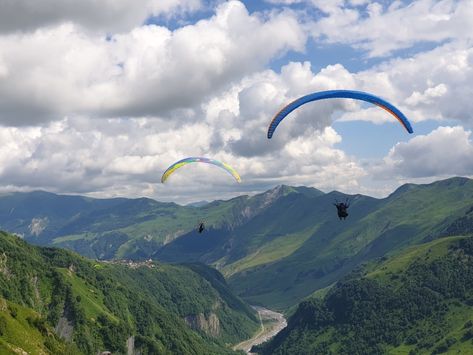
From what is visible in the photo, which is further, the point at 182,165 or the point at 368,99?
the point at 182,165

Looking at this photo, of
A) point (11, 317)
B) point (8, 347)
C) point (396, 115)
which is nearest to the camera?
point (396, 115)

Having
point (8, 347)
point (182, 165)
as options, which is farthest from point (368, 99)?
point (8, 347)

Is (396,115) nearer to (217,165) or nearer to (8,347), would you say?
(217,165)

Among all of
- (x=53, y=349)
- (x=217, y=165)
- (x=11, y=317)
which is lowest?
(x=53, y=349)

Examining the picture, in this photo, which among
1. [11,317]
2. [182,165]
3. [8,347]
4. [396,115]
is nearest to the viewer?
[396,115]

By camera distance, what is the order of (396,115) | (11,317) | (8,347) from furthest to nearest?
(11,317) → (8,347) → (396,115)

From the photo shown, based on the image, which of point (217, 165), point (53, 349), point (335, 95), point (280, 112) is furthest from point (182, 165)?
point (53, 349)

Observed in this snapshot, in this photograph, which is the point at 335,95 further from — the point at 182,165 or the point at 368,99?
the point at 182,165

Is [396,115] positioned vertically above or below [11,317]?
above

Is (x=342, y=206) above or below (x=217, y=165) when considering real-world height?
below
